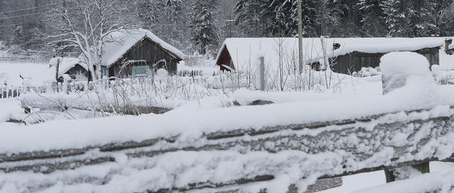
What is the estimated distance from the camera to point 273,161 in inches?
47.8

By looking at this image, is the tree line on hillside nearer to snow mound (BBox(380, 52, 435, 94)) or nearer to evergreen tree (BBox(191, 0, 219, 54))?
evergreen tree (BBox(191, 0, 219, 54))

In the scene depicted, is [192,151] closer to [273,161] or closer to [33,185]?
[273,161]

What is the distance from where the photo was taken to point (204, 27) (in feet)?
146

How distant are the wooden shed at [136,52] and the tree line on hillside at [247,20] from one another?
2.98 feet

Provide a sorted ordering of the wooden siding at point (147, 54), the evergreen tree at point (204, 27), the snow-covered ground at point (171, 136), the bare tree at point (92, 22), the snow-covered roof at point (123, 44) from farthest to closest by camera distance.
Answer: the evergreen tree at point (204, 27), the wooden siding at point (147, 54), the snow-covered roof at point (123, 44), the bare tree at point (92, 22), the snow-covered ground at point (171, 136)

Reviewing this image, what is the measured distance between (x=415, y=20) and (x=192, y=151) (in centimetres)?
4070

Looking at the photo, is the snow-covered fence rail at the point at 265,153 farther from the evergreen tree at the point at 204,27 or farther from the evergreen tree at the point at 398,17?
the evergreen tree at the point at 204,27

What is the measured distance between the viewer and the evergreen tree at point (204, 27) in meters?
44.3

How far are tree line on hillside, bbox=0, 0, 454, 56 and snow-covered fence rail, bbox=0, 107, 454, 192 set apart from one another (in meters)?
24.0

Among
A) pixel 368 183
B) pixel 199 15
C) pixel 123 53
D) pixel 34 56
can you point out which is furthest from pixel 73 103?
pixel 34 56

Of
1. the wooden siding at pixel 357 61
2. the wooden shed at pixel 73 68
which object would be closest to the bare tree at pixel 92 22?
the wooden shed at pixel 73 68

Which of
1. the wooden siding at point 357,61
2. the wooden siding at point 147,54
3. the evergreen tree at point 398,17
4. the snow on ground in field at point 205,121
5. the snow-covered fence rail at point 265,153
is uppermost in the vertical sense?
the evergreen tree at point 398,17

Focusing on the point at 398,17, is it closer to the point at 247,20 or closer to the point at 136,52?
the point at 247,20

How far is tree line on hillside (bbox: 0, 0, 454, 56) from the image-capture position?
28.5 m
